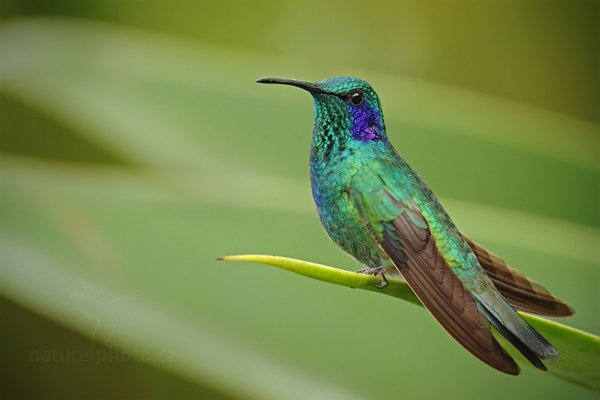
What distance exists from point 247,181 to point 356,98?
1.80 ft

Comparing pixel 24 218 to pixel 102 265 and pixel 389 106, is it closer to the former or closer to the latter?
pixel 102 265

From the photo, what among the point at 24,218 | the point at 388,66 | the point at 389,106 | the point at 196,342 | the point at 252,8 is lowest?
the point at 196,342

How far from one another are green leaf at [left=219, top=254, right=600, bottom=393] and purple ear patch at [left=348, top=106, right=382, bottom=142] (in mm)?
141

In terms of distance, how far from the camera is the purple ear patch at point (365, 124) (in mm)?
719

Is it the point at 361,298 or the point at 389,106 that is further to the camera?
the point at 389,106

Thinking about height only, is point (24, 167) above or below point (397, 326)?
above

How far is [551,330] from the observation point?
547 millimetres

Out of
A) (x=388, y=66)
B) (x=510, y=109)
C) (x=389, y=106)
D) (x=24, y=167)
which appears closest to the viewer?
(x=24, y=167)

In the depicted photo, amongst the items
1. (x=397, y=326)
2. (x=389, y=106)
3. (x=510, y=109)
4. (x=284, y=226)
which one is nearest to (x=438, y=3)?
(x=510, y=109)

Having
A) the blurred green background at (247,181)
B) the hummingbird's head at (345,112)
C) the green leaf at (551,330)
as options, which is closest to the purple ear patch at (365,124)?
the hummingbird's head at (345,112)

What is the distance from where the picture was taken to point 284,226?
108cm

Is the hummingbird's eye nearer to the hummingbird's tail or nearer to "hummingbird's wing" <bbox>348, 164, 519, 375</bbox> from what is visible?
"hummingbird's wing" <bbox>348, 164, 519, 375</bbox>

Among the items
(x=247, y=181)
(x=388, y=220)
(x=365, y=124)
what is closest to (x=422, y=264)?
(x=388, y=220)

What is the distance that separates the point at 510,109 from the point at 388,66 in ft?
1.10
